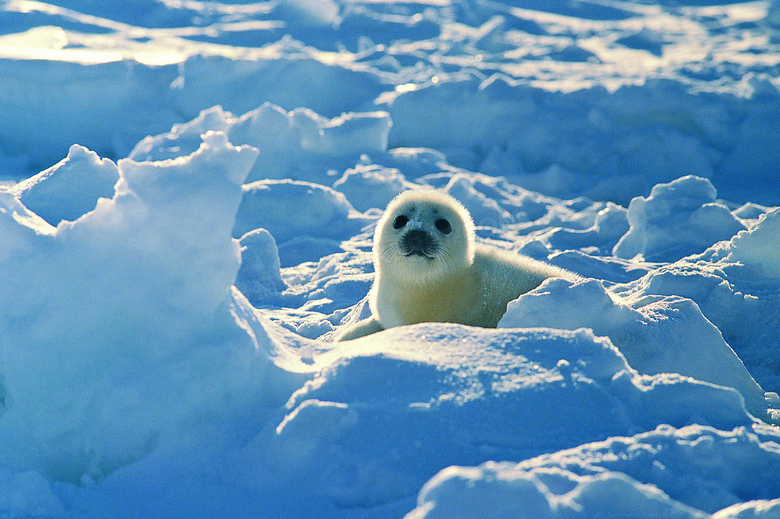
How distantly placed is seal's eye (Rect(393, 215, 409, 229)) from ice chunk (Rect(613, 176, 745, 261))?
2.21 metres

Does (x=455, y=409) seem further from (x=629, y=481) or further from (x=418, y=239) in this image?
(x=418, y=239)

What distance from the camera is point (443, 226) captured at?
341cm

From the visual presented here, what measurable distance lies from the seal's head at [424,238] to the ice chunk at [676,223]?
2.04 meters

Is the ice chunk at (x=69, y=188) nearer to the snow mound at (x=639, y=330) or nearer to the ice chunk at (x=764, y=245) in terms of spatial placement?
the snow mound at (x=639, y=330)

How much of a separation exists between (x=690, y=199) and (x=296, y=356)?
3940 mm

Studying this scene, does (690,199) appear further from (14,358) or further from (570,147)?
(14,358)

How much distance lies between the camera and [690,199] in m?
5.18

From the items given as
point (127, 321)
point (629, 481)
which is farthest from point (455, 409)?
point (127, 321)

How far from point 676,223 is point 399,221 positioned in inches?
97.3

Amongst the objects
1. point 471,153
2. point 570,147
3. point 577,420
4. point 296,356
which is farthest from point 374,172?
point 577,420

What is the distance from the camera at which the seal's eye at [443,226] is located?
341 cm

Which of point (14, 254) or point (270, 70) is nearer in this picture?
point (14, 254)

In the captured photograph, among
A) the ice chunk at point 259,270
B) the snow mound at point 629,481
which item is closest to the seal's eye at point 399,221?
the ice chunk at point 259,270

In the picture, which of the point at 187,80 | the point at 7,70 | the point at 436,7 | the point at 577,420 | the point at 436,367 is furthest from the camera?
the point at 436,7
